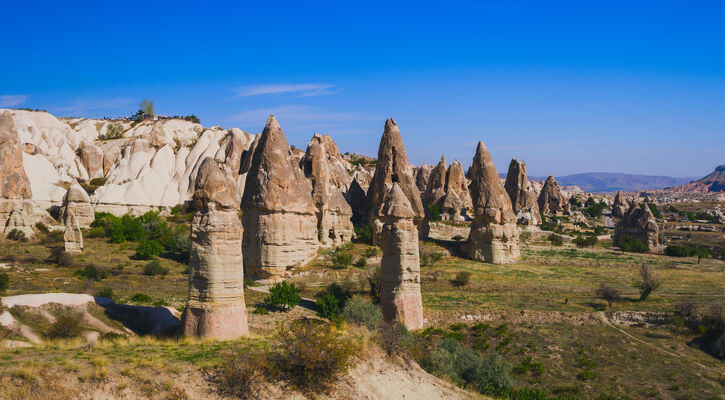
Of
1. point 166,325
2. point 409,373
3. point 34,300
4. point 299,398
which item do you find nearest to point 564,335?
point 409,373

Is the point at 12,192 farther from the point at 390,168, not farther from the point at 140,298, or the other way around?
the point at 390,168

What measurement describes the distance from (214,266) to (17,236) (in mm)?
24956

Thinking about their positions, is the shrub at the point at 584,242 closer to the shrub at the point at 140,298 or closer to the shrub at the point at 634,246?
the shrub at the point at 634,246

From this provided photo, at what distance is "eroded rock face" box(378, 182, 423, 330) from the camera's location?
17344mm

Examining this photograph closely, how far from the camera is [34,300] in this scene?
13.9 m

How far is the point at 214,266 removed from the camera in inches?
523

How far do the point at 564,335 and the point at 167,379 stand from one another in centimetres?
1383

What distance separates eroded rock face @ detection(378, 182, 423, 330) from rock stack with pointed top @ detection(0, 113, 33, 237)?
2604 cm

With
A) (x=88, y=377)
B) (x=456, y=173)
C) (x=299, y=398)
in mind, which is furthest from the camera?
(x=456, y=173)

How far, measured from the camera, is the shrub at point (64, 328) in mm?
12672

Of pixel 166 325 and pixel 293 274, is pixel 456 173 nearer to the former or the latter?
pixel 293 274

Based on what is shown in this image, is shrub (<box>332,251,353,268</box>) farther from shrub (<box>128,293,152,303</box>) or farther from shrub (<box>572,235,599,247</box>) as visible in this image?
shrub (<box>572,235,599,247</box>)

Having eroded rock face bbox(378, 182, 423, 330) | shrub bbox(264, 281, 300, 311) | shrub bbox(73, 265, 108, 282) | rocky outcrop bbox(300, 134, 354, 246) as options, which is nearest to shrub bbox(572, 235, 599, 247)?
rocky outcrop bbox(300, 134, 354, 246)

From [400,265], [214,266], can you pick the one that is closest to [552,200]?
[400,265]
